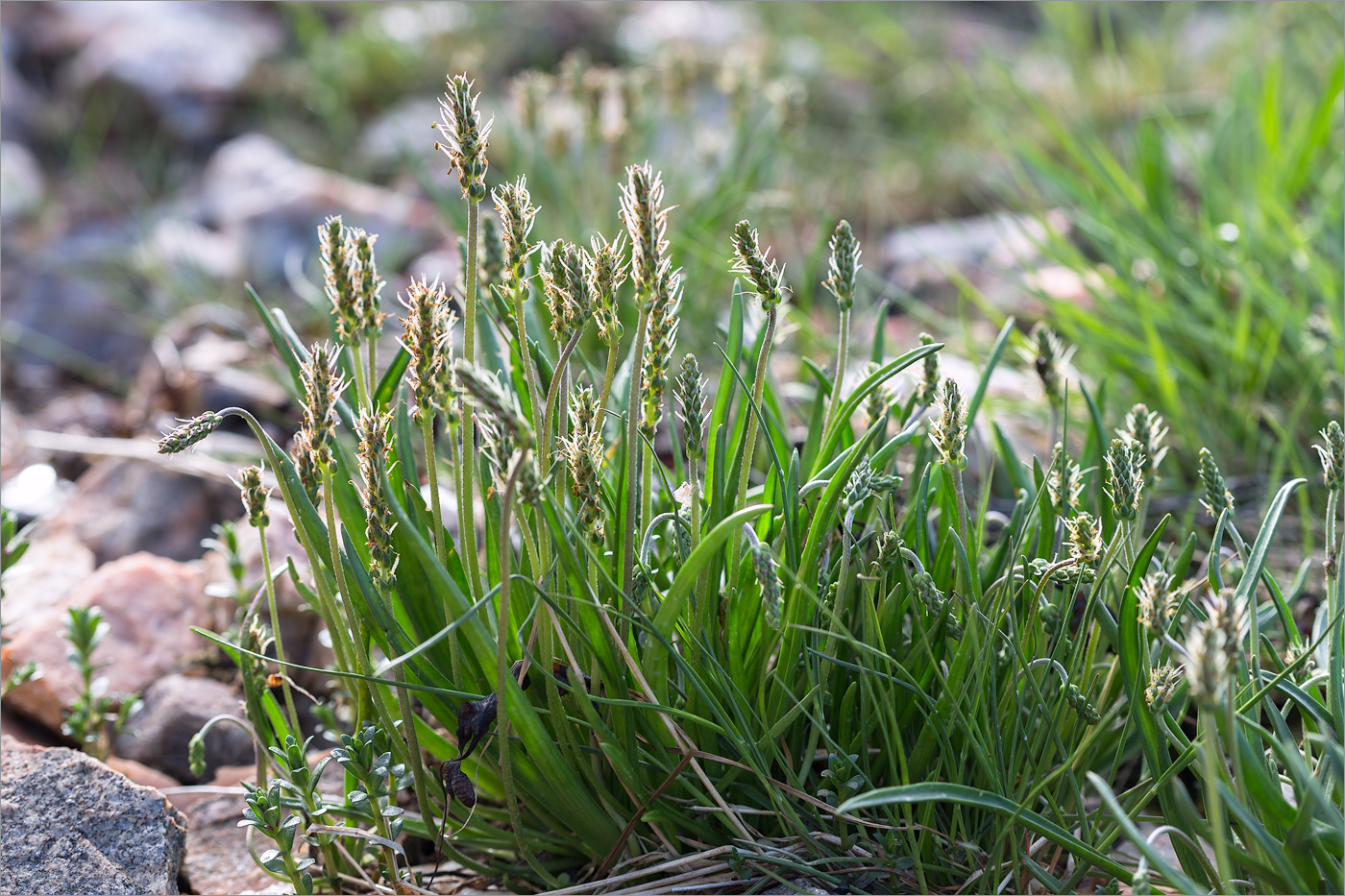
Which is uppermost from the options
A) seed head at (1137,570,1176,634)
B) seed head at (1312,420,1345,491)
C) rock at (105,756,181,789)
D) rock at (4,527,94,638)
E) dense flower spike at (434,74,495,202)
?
dense flower spike at (434,74,495,202)

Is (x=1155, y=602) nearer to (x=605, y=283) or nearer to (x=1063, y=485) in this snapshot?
(x=1063, y=485)

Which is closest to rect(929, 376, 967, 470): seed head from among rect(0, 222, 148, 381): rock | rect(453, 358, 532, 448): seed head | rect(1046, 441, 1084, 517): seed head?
rect(1046, 441, 1084, 517): seed head

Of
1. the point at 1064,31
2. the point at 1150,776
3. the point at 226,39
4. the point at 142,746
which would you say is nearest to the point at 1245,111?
the point at 1064,31

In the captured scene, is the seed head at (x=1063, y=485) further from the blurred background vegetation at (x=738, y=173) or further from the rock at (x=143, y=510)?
the rock at (x=143, y=510)

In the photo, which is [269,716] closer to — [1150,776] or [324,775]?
[324,775]

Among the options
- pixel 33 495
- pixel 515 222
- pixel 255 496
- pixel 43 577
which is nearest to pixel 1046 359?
pixel 515 222

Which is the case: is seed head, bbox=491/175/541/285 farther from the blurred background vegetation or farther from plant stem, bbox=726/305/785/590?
the blurred background vegetation
